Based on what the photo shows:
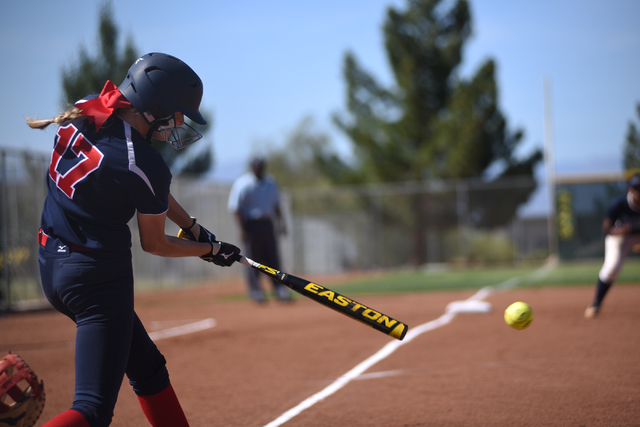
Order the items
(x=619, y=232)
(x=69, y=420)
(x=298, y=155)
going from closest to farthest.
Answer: (x=69, y=420)
(x=619, y=232)
(x=298, y=155)

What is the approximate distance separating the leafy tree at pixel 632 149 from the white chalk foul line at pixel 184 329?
15.9m

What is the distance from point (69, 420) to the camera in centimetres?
248

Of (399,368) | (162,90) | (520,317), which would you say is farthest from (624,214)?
(162,90)

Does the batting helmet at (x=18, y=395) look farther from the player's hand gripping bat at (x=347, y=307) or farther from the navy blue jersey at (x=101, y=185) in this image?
the player's hand gripping bat at (x=347, y=307)

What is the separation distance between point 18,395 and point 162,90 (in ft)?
5.11

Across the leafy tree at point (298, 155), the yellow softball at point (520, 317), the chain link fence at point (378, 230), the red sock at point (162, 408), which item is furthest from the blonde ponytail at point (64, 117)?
the leafy tree at point (298, 155)

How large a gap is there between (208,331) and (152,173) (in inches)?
267

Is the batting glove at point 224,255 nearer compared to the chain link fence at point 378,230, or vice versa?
the batting glove at point 224,255

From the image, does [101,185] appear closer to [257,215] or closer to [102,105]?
[102,105]

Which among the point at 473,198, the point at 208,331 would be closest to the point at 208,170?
the point at 473,198

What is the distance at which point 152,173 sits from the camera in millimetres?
2713

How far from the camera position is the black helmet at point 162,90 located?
2936 millimetres

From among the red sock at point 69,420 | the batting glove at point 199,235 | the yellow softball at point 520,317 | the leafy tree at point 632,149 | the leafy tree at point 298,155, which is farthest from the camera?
the leafy tree at point 298,155

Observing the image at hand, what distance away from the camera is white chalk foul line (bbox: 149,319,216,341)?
872 cm
